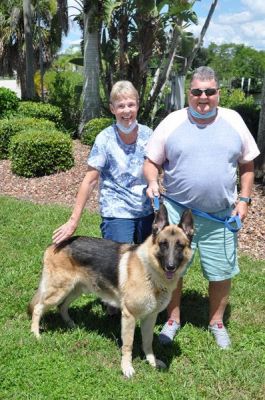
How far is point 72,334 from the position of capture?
13.8 feet

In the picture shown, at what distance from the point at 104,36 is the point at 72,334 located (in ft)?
44.3

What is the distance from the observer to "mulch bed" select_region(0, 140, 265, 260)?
750 cm

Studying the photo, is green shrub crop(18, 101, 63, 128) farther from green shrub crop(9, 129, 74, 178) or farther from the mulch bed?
green shrub crop(9, 129, 74, 178)

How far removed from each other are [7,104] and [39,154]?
5622mm

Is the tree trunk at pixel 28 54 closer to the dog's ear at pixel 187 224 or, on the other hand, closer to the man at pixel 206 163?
the man at pixel 206 163

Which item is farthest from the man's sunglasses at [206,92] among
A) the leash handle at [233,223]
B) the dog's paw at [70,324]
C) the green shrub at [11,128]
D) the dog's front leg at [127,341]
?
the green shrub at [11,128]

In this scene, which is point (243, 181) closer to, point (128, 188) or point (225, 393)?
point (128, 188)

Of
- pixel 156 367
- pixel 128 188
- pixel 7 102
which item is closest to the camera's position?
pixel 156 367

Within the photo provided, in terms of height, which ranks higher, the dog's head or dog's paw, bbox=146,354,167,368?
the dog's head

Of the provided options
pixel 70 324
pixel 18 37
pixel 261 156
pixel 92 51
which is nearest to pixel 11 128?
pixel 92 51

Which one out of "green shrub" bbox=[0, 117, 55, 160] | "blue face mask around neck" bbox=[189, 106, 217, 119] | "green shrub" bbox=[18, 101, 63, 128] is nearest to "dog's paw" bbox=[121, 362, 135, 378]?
"blue face mask around neck" bbox=[189, 106, 217, 119]

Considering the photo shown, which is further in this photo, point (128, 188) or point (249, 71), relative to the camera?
point (249, 71)

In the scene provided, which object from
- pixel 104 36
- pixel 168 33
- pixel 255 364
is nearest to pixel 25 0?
pixel 104 36

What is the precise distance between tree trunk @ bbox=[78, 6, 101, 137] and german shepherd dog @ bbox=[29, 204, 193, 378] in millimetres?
11325
